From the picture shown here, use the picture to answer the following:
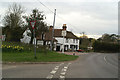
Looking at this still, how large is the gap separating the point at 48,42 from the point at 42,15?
51.0ft

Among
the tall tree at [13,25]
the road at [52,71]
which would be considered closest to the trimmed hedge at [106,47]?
the tall tree at [13,25]

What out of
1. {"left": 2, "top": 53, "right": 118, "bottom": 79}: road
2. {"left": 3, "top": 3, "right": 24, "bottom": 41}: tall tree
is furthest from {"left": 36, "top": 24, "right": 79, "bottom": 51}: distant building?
{"left": 2, "top": 53, "right": 118, "bottom": 79}: road

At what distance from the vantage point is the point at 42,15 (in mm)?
32844

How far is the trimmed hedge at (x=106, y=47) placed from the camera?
58.3 meters

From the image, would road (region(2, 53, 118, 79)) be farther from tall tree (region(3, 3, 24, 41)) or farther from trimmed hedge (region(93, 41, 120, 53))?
trimmed hedge (region(93, 41, 120, 53))

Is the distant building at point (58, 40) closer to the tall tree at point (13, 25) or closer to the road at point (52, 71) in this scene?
the tall tree at point (13, 25)

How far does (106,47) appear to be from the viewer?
5875 centimetres

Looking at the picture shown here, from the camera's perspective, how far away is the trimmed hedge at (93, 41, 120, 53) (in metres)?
58.3

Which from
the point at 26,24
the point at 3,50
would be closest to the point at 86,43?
the point at 26,24

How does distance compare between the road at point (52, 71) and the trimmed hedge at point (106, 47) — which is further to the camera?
the trimmed hedge at point (106, 47)

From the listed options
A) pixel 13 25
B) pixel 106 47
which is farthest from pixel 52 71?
pixel 106 47

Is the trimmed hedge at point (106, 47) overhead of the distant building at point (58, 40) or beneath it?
beneath

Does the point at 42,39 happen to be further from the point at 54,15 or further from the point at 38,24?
the point at 54,15

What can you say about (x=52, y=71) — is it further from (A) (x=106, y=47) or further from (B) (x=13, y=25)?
(A) (x=106, y=47)
